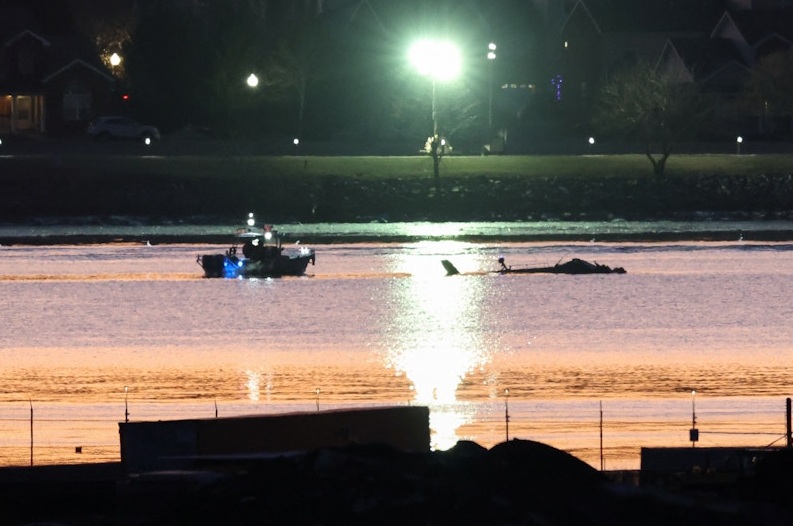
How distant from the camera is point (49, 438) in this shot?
27.9 metres

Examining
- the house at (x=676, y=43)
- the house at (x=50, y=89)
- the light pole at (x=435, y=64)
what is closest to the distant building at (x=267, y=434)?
the light pole at (x=435, y=64)

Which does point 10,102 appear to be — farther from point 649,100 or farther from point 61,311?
point 61,311

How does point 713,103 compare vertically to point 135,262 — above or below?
above

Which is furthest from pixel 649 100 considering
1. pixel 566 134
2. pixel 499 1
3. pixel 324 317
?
pixel 324 317

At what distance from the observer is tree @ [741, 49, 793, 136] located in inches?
3723

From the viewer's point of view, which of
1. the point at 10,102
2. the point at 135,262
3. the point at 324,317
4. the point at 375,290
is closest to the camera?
the point at 324,317

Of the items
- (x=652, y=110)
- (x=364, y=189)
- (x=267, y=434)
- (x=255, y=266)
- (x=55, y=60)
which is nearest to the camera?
(x=267, y=434)

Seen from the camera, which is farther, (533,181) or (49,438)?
(533,181)

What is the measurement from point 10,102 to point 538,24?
2935 cm

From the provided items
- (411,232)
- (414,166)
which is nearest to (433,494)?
(411,232)

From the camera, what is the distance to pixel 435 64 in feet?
258

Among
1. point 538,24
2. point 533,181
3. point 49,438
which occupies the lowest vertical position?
point 49,438

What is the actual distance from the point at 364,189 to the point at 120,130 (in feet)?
47.7

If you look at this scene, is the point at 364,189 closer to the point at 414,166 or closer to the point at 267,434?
the point at 414,166
